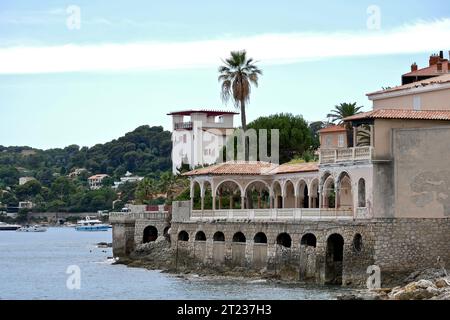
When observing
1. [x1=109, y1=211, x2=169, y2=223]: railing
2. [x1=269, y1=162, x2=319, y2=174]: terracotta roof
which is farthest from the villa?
[x1=109, y1=211, x2=169, y2=223]: railing

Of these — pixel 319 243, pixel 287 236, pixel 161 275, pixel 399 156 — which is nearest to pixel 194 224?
pixel 161 275

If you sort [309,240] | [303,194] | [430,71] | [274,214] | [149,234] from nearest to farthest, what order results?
[309,240] → [274,214] → [303,194] → [430,71] → [149,234]

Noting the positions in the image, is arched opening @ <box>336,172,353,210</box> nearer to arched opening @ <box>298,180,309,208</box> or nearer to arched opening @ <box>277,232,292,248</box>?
arched opening @ <box>277,232,292,248</box>

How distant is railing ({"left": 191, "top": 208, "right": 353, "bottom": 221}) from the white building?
4915 centimetres

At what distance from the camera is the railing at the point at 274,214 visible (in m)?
59.9

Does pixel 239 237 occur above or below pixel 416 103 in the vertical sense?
below

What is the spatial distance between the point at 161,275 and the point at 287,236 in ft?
27.8

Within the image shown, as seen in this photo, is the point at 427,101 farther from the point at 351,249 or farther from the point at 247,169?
the point at 351,249

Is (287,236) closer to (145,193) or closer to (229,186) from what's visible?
(229,186)

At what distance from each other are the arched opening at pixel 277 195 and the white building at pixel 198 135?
44073 mm

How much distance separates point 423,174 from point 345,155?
4.86 meters

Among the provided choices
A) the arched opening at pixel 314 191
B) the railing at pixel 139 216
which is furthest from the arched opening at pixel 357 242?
the railing at pixel 139 216

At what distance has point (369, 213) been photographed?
5681 cm

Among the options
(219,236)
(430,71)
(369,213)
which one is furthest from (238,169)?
(369,213)
